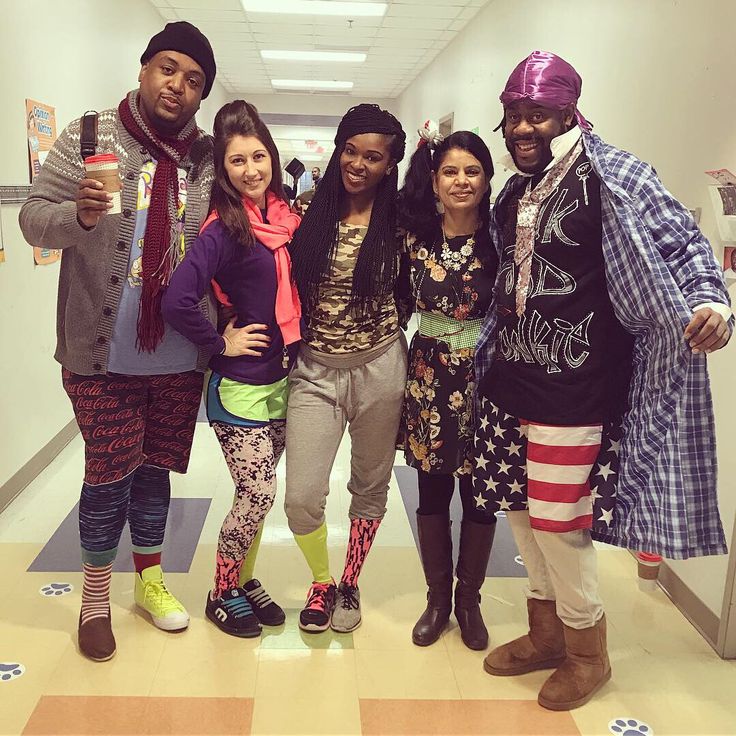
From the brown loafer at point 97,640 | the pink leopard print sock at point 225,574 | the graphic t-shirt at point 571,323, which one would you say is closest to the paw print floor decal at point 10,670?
the brown loafer at point 97,640

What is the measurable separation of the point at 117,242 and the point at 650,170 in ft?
4.15

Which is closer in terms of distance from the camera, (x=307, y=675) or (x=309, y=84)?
(x=307, y=675)

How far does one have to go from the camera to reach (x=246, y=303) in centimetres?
196

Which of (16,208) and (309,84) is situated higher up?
(309,84)

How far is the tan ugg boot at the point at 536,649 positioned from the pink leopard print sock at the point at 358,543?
452 mm

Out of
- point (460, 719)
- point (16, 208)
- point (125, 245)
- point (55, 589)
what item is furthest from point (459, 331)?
point (16, 208)

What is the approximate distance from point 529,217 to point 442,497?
828 mm

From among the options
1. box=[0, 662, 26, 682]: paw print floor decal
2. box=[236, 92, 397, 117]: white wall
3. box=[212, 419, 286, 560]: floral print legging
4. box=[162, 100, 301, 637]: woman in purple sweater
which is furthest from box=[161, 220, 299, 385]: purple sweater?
box=[236, 92, 397, 117]: white wall

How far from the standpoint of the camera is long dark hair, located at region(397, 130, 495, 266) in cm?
196

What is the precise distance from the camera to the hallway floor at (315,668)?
1835mm

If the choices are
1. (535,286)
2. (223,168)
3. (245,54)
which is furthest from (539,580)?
(245,54)

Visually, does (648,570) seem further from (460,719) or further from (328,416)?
(328,416)

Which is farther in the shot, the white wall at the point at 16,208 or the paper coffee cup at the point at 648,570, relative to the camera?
the white wall at the point at 16,208

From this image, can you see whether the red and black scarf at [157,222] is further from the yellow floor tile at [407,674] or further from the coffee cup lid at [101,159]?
the yellow floor tile at [407,674]
